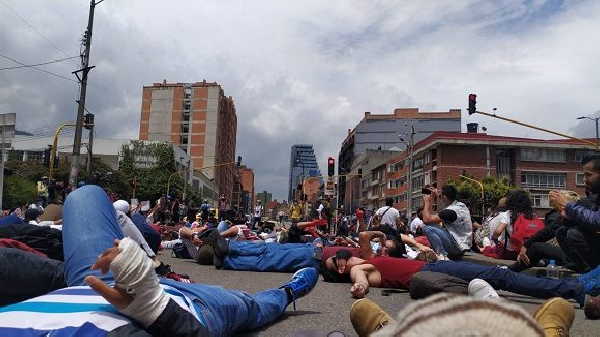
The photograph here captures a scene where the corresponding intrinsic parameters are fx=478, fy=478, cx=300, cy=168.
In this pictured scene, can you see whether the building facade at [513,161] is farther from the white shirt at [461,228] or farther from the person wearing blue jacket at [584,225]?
the person wearing blue jacket at [584,225]

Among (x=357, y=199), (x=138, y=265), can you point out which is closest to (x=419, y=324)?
(x=138, y=265)

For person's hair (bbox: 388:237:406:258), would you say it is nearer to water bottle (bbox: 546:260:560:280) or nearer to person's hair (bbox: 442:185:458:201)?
person's hair (bbox: 442:185:458:201)

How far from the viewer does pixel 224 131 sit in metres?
118

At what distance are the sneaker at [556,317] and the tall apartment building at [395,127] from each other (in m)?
91.6

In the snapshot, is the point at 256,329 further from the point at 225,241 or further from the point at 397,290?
the point at 225,241

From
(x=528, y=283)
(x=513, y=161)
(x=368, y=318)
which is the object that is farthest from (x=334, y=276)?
(x=513, y=161)

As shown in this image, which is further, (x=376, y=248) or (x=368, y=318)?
(x=376, y=248)

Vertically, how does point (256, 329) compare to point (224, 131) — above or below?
below

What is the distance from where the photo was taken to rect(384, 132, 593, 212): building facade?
6038cm

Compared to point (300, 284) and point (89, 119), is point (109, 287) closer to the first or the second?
point (300, 284)

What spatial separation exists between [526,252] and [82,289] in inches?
236

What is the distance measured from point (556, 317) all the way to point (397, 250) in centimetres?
506

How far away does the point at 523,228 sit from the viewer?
7.81 m

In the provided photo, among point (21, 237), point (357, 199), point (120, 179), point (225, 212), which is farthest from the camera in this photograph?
point (357, 199)
